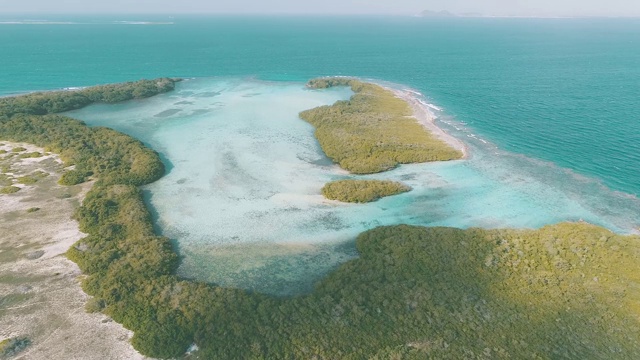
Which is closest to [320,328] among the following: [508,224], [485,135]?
[508,224]

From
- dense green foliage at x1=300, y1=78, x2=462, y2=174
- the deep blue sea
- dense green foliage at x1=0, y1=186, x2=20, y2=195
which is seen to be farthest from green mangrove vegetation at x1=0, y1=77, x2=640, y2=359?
the deep blue sea

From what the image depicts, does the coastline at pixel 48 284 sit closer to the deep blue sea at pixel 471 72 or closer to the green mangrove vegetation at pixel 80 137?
the green mangrove vegetation at pixel 80 137

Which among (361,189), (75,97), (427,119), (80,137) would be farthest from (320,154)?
(75,97)

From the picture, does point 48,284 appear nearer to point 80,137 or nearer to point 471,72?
point 80,137

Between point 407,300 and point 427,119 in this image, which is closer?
point 407,300

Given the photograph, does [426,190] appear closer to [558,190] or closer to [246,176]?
[558,190]

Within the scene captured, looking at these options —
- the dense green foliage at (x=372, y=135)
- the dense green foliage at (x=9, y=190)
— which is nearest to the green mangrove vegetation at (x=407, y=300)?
the dense green foliage at (x=9, y=190)

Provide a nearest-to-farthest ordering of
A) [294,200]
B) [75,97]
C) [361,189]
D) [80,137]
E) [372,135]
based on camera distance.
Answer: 1. [294,200]
2. [361,189]
3. [80,137]
4. [372,135]
5. [75,97]
